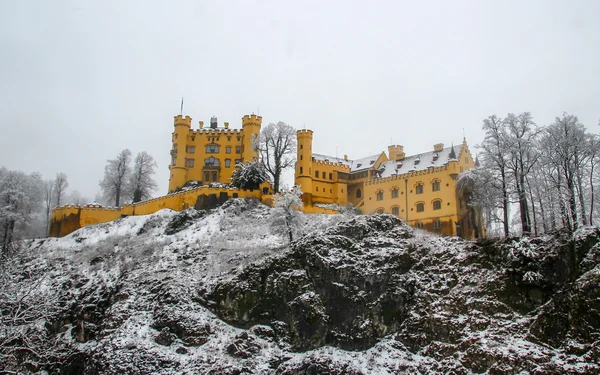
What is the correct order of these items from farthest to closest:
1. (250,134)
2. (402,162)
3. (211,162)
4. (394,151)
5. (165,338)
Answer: (394,151) < (250,134) < (211,162) < (402,162) < (165,338)

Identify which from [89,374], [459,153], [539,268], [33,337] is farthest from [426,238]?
[33,337]

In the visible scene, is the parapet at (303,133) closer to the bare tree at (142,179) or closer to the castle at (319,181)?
the castle at (319,181)

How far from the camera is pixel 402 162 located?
65875 mm

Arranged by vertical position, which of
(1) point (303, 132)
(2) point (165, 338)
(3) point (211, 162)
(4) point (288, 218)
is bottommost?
(2) point (165, 338)

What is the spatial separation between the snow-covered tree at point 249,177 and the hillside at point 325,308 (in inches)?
494

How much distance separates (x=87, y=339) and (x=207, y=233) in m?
15.0

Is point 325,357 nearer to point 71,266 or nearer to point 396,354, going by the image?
point 396,354

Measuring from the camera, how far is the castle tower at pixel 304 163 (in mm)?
65500

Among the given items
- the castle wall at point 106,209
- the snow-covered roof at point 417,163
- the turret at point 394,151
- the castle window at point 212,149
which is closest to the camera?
the castle wall at point 106,209

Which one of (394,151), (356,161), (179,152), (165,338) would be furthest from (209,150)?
(165,338)

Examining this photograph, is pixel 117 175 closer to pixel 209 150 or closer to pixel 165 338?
pixel 209 150

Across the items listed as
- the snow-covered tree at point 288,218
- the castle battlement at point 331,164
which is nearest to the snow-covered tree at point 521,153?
the snow-covered tree at point 288,218

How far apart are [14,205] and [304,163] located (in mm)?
32907

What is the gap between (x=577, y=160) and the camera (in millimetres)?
42531
